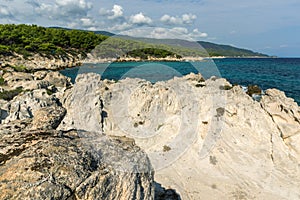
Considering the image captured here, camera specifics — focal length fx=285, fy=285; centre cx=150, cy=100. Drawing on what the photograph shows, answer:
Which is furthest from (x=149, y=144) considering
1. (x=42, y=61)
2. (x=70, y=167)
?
(x=42, y=61)

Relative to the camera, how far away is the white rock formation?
1082 cm

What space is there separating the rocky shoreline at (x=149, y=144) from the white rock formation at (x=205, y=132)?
4cm

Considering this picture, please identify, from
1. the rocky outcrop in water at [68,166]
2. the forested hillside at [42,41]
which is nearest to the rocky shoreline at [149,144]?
the rocky outcrop in water at [68,166]

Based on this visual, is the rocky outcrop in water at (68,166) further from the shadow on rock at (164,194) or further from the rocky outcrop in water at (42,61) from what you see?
the rocky outcrop in water at (42,61)

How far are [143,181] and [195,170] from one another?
6.82 meters

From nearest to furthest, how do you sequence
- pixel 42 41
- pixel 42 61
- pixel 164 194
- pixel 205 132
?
1. pixel 164 194
2. pixel 205 132
3. pixel 42 61
4. pixel 42 41

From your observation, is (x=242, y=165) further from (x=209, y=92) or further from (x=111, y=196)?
(x=111, y=196)

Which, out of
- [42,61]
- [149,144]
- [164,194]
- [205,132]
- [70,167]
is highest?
[70,167]

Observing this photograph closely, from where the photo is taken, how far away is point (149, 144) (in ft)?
45.3

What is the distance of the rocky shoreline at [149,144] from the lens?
431cm

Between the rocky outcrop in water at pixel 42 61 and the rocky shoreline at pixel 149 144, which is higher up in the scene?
the rocky shoreline at pixel 149 144

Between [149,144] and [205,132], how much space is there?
274 cm

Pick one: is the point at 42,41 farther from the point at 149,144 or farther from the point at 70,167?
the point at 70,167

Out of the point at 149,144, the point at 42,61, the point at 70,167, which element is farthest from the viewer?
the point at 42,61
